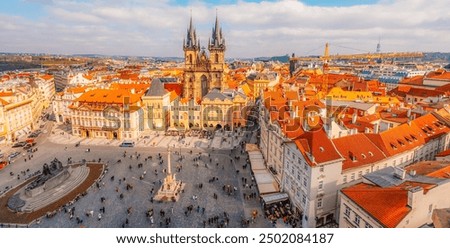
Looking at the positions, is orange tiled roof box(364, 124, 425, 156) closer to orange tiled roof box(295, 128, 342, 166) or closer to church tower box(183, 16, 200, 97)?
orange tiled roof box(295, 128, 342, 166)

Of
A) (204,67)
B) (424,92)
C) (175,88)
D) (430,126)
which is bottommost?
(430,126)

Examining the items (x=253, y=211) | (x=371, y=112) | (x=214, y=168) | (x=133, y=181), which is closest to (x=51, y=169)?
(x=133, y=181)

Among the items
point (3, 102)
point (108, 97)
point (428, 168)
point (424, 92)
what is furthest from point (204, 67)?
point (428, 168)

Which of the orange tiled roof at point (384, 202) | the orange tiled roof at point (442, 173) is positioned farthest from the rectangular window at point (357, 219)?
the orange tiled roof at point (442, 173)

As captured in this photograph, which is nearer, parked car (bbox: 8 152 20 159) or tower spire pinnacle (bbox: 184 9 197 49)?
parked car (bbox: 8 152 20 159)

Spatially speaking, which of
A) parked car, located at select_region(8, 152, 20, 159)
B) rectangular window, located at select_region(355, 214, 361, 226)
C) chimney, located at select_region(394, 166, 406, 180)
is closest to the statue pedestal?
rectangular window, located at select_region(355, 214, 361, 226)

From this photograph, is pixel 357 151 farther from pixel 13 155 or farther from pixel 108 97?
pixel 13 155
